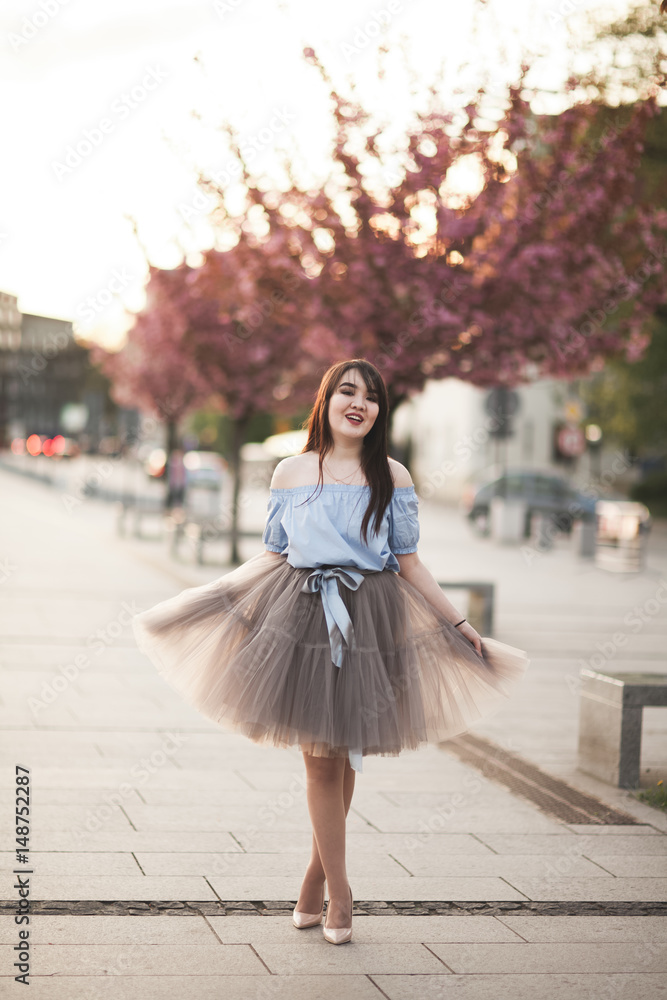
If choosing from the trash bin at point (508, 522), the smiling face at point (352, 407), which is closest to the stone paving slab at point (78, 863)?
the smiling face at point (352, 407)

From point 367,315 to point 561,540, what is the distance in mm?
20563

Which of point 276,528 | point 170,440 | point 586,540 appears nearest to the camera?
point 276,528

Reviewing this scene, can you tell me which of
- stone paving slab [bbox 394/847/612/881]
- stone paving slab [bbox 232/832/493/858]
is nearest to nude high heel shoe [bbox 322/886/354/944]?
stone paving slab [bbox 394/847/612/881]

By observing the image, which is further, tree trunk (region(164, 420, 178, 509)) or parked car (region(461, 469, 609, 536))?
parked car (region(461, 469, 609, 536))

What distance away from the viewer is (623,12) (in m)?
18.8

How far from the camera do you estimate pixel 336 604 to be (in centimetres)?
399

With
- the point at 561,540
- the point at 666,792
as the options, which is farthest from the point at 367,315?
the point at 561,540

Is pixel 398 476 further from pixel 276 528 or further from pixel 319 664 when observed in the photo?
pixel 319 664

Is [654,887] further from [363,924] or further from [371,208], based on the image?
[371,208]

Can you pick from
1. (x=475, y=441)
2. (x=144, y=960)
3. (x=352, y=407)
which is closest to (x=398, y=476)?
(x=352, y=407)

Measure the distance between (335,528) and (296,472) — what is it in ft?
0.86

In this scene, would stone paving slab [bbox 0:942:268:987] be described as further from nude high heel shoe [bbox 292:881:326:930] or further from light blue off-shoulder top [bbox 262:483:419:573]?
light blue off-shoulder top [bbox 262:483:419:573]

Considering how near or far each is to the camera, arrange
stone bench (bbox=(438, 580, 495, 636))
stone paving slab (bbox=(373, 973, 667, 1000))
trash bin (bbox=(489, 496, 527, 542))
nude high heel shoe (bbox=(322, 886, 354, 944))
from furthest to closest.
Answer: trash bin (bbox=(489, 496, 527, 542)), stone bench (bbox=(438, 580, 495, 636)), nude high heel shoe (bbox=(322, 886, 354, 944)), stone paving slab (bbox=(373, 973, 667, 1000))

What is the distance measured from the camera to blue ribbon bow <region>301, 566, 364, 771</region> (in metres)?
3.95
